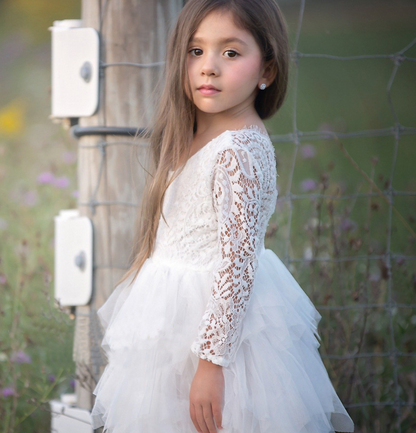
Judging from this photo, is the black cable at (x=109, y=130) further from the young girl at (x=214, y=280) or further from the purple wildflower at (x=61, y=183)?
the purple wildflower at (x=61, y=183)

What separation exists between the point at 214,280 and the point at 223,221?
141 millimetres

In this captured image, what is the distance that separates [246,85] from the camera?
1.43 meters

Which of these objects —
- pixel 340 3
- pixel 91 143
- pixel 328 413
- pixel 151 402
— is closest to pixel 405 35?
pixel 340 3

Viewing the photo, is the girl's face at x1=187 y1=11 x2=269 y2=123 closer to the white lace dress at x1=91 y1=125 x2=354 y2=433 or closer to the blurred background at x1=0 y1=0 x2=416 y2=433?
the white lace dress at x1=91 y1=125 x2=354 y2=433

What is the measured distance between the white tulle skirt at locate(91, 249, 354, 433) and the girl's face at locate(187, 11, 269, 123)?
45 centimetres

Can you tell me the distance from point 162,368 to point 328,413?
480mm

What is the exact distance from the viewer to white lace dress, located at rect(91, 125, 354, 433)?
4.19 feet

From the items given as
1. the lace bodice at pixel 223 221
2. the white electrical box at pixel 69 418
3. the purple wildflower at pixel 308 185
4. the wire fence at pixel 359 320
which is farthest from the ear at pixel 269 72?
the purple wildflower at pixel 308 185

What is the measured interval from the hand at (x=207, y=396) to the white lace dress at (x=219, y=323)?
0.02 meters

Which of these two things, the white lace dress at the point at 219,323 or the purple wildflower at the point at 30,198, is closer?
the white lace dress at the point at 219,323

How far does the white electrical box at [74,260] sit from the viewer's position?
1870mm

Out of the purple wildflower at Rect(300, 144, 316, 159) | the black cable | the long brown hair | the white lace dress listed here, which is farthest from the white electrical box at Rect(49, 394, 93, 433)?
the purple wildflower at Rect(300, 144, 316, 159)

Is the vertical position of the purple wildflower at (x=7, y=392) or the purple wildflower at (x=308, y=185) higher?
the purple wildflower at (x=308, y=185)

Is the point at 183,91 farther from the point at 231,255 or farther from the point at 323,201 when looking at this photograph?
the point at 323,201
